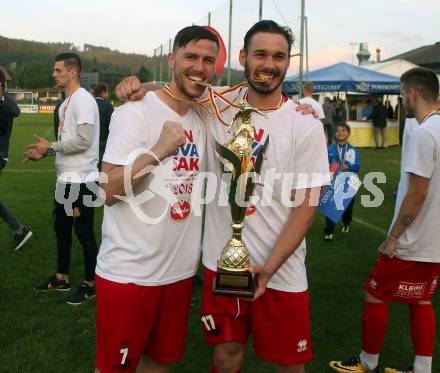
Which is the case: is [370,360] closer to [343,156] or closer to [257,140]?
[257,140]

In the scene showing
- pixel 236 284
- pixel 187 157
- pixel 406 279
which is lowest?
pixel 406 279

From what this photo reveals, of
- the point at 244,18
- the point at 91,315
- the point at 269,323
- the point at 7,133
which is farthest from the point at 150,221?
the point at 244,18

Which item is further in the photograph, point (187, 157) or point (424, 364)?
point (424, 364)

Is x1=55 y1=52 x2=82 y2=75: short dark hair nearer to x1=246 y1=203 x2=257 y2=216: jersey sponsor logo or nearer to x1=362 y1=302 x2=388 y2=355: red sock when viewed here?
x1=246 y1=203 x2=257 y2=216: jersey sponsor logo

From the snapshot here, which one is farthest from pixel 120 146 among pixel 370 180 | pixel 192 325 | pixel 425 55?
pixel 425 55

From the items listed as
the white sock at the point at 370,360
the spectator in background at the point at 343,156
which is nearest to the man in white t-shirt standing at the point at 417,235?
the white sock at the point at 370,360

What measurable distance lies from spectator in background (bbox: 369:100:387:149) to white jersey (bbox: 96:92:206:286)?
17163 mm

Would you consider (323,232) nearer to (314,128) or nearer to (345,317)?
(345,317)

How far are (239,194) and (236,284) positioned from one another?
398 millimetres

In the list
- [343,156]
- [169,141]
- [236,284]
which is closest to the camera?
[169,141]

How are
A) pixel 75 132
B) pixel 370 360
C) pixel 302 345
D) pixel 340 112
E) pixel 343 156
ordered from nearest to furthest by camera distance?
pixel 302 345 → pixel 370 360 → pixel 75 132 → pixel 343 156 → pixel 340 112

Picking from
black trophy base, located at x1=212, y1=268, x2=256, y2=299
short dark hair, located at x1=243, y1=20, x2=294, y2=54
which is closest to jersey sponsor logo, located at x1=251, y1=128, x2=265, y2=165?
short dark hair, located at x1=243, y1=20, x2=294, y2=54

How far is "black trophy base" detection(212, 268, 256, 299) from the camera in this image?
2158mm

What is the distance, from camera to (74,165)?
4379mm
